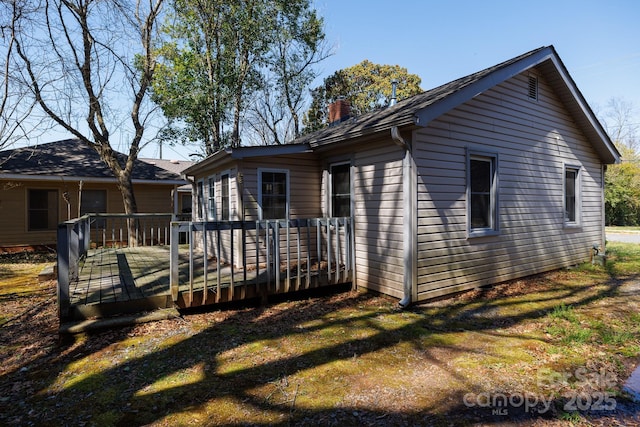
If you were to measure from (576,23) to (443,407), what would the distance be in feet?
39.3

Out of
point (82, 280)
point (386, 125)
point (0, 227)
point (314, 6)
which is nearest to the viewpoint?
point (386, 125)

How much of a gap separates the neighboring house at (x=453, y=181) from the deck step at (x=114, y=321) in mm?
2741

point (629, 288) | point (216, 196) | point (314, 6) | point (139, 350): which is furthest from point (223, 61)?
point (629, 288)

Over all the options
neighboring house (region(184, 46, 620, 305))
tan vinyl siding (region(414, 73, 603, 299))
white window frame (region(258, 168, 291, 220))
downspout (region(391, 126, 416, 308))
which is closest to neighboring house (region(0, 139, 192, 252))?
neighboring house (region(184, 46, 620, 305))

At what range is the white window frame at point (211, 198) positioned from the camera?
361 inches

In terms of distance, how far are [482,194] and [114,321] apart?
638 cm

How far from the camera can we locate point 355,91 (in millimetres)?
25984

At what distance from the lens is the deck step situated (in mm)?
4074

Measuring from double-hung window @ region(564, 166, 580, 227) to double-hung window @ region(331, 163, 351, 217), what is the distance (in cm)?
577

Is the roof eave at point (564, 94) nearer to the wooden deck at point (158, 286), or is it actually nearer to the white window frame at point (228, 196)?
the wooden deck at point (158, 286)

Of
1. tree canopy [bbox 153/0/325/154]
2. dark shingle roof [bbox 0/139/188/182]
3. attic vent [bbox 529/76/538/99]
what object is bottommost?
dark shingle roof [bbox 0/139/188/182]

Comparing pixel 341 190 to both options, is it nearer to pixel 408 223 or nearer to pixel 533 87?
pixel 408 223

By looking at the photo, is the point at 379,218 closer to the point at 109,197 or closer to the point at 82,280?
the point at 82,280

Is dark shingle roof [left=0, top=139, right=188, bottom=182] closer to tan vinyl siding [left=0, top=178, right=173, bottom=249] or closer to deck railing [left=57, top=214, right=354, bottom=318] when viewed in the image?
tan vinyl siding [left=0, top=178, right=173, bottom=249]
